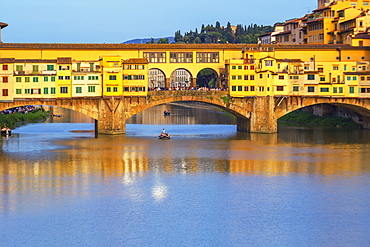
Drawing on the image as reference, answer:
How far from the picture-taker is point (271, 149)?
65.3 m

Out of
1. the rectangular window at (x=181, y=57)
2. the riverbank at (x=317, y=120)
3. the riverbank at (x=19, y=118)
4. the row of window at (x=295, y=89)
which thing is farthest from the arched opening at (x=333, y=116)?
the riverbank at (x=19, y=118)

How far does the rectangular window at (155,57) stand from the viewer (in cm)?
8034

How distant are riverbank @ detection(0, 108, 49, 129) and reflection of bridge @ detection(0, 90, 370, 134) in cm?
1563

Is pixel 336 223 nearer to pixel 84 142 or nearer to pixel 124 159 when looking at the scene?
pixel 124 159

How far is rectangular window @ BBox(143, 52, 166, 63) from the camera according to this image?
80.3 meters

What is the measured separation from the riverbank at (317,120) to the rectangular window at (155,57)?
2445 cm

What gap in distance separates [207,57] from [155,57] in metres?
6.24

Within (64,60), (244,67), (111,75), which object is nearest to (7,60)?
(64,60)

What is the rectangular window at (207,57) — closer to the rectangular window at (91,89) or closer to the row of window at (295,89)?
the row of window at (295,89)

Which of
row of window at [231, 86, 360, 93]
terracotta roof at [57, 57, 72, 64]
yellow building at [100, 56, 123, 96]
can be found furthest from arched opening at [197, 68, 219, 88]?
terracotta roof at [57, 57, 72, 64]

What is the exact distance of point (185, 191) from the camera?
4516 centimetres

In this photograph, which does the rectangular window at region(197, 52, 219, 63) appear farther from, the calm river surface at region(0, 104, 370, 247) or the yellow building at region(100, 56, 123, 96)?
the calm river surface at region(0, 104, 370, 247)

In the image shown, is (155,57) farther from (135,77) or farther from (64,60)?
(64,60)

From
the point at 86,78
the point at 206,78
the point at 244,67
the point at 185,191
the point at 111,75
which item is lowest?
the point at 185,191
